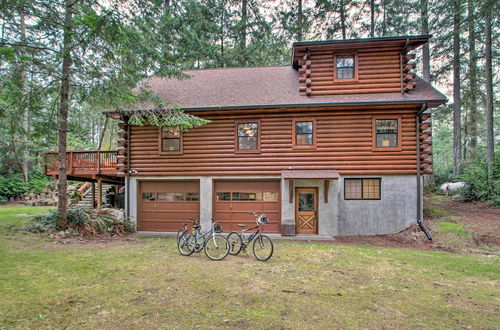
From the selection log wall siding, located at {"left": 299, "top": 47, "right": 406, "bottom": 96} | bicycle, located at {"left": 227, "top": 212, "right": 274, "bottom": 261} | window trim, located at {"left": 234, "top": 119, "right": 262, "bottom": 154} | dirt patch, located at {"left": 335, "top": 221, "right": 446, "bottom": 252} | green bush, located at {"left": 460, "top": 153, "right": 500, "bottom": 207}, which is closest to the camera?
bicycle, located at {"left": 227, "top": 212, "right": 274, "bottom": 261}

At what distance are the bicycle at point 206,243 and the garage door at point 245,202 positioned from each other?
3.48 m

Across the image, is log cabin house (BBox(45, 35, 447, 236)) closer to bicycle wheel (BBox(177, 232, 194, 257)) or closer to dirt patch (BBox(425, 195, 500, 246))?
dirt patch (BBox(425, 195, 500, 246))

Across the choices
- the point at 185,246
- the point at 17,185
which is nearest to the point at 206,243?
the point at 185,246

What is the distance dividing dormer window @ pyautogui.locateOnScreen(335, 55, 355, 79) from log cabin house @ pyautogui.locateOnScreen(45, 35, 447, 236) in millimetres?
41

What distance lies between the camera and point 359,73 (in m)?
11.2

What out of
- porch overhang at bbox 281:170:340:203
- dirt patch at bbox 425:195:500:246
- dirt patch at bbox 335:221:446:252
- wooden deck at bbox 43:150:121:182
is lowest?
dirt patch at bbox 335:221:446:252

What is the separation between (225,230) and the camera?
11.4 metres

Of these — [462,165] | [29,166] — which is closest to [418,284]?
[462,165]

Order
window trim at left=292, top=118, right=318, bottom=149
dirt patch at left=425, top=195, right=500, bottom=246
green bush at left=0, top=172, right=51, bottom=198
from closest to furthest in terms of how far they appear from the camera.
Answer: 1. dirt patch at left=425, top=195, right=500, bottom=246
2. window trim at left=292, top=118, right=318, bottom=149
3. green bush at left=0, top=172, right=51, bottom=198

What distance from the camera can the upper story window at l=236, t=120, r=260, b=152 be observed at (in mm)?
11281

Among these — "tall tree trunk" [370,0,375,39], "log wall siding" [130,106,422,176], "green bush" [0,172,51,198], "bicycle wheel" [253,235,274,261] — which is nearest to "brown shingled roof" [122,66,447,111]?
"log wall siding" [130,106,422,176]

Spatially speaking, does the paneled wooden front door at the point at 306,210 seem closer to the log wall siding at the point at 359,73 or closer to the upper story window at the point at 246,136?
the upper story window at the point at 246,136

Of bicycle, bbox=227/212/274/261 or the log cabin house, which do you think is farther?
the log cabin house

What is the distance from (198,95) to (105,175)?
5.81m
